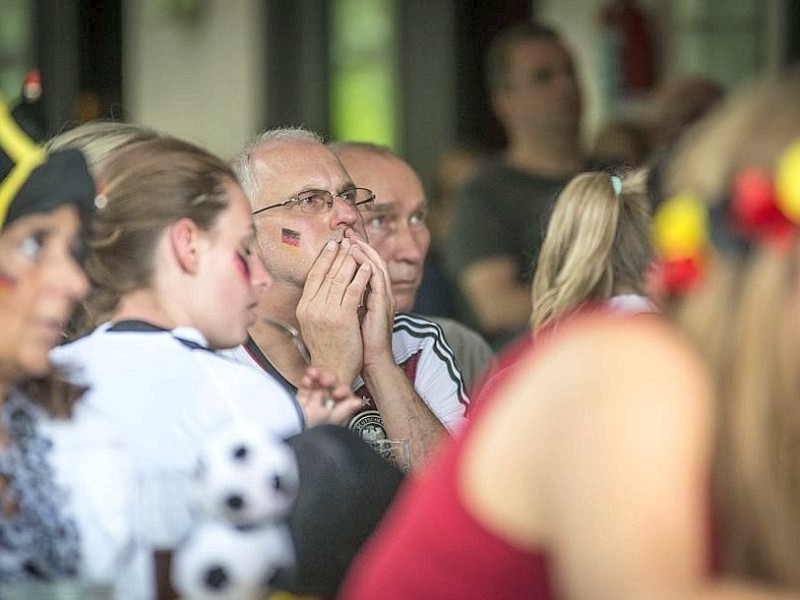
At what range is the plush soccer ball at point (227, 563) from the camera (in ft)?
6.90

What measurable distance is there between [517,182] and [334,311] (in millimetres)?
1615

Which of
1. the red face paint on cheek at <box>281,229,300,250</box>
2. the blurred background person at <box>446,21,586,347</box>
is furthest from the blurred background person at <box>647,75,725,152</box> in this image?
the red face paint on cheek at <box>281,229,300,250</box>

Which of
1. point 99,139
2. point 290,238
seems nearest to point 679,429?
point 99,139

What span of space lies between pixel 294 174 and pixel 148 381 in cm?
131

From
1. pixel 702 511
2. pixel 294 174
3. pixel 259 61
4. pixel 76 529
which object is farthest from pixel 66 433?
pixel 259 61

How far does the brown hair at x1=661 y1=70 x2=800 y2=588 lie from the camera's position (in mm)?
1640

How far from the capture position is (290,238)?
3486mm

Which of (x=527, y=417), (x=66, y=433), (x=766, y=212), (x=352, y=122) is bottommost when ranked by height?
(x=352, y=122)

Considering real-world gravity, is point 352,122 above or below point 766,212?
below

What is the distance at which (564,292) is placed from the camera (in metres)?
3.45

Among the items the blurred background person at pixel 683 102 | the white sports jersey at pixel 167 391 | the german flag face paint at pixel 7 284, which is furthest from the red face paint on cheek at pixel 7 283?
the blurred background person at pixel 683 102

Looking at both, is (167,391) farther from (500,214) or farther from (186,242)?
(500,214)

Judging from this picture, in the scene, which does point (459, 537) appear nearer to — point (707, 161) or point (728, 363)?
point (728, 363)

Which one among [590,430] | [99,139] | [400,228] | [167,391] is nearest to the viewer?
[590,430]
